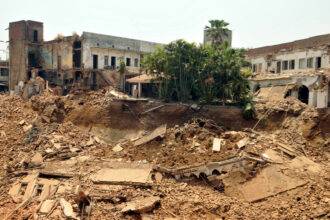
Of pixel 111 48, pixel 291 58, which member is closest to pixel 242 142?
pixel 291 58

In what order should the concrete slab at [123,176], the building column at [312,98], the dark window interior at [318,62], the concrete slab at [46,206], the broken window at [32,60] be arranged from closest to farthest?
the concrete slab at [46,206] → the concrete slab at [123,176] → the building column at [312,98] → the dark window interior at [318,62] → the broken window at [32,60]

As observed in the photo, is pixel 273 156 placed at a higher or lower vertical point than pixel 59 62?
lower

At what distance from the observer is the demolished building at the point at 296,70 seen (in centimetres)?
3023

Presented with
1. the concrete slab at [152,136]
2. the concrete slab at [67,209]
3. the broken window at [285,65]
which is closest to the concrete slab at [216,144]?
the concrete slab at [152,136]

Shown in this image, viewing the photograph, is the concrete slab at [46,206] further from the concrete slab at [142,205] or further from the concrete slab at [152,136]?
the concrete slab at [152,136]

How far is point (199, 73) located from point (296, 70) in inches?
365

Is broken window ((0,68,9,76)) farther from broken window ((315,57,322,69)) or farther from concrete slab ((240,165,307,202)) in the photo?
concrete slab ((240,165,307,202))

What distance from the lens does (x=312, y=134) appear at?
27.3 meters

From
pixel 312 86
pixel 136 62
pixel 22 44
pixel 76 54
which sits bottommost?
pixel 312 86

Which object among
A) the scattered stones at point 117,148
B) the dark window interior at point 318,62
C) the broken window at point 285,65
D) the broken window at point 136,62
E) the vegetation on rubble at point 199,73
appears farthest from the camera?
the broken window at point 136,62

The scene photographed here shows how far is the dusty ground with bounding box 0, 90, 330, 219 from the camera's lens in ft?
69.5

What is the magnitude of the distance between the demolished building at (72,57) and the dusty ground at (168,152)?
26.1 feet

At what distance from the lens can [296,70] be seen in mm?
36281

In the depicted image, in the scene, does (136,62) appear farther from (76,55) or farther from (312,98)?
(312,98)
